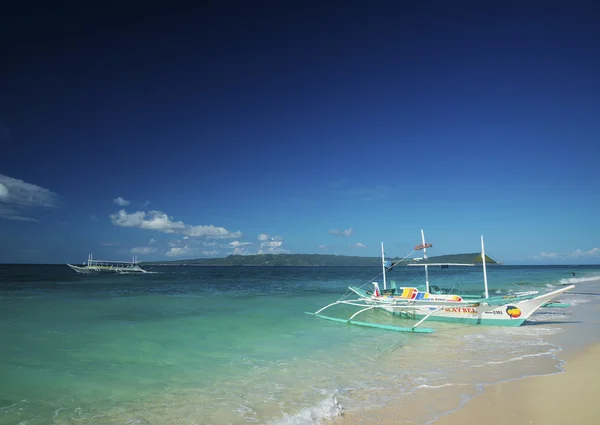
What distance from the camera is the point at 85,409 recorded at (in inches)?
337

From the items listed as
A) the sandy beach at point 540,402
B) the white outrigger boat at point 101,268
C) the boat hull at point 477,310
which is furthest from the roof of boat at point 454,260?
the white outrigger boat at point 101,268

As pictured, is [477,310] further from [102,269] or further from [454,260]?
[102,269]

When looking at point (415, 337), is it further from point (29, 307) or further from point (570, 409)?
point (29, 307)

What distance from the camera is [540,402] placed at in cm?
793

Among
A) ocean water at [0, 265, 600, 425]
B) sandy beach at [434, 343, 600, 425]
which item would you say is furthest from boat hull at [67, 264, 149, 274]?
sandy beach at [434, 343, 600, 425]

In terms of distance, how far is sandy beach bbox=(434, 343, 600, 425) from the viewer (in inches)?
279

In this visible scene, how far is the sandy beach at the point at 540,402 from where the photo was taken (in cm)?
708

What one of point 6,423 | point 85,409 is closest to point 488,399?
point 85,409

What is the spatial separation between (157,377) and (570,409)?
10.7 metres

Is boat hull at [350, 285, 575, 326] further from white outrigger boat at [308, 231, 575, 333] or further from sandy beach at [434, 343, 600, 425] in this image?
sandy beach at [434, 343, 600, 425]

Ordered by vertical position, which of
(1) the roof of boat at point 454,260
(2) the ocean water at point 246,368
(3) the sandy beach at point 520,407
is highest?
(1) the roof of boat at point 454,260

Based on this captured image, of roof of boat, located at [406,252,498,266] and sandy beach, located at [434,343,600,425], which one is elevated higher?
roof of boat, located at [406,252,498,266]

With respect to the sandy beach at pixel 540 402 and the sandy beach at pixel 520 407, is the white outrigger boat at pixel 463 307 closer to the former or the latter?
the sandy beach at pixel 540 402

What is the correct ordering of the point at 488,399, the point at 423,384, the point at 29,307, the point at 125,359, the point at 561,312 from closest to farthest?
the point at 488,399
the point at 423,384
the point at 125,359
the point at 561,312
the point at 29,307
